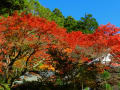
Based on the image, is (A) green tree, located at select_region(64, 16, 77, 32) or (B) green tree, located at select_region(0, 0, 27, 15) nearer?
(B) green tree, located at select_region(0, 0, 27, 15)

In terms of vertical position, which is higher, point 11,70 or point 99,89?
point 11,70

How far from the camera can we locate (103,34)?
41.1 feet

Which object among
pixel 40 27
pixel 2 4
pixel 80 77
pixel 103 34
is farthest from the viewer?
pixel 2 4

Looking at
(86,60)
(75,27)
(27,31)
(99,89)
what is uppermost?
(75,27)

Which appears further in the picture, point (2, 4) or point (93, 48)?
point (2, 4)

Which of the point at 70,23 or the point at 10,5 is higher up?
the point at 10,5

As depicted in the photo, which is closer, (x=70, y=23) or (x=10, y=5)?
(x=10, y=5)

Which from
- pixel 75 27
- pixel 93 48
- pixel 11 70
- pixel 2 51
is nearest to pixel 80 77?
pixel 93 48

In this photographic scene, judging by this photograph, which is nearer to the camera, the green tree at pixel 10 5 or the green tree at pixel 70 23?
the green tree at pixel 10 5

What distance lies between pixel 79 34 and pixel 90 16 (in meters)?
21.5

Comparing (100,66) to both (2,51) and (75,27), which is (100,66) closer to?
(2,51)

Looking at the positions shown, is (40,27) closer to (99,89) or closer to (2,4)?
(99,89)

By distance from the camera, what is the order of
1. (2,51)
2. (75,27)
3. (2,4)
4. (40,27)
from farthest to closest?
1. (75,27)
2. (2,4)
3. (2,51)
4. (40,27)

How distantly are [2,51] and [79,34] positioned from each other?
5381mm
